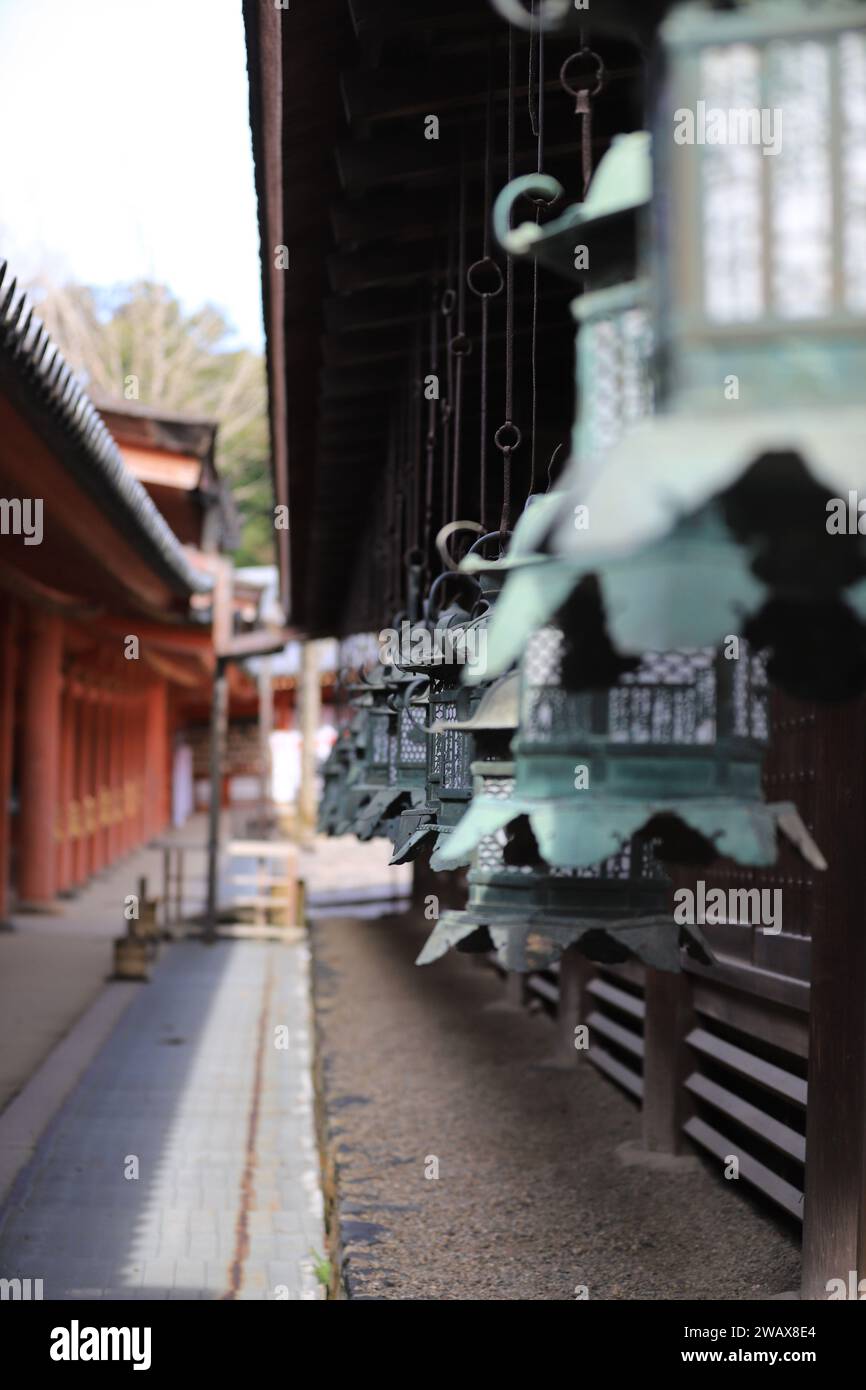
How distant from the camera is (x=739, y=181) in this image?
5.37ft

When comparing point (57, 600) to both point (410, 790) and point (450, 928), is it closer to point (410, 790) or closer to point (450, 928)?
point (410, 790)

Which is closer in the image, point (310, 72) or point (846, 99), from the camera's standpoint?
point (846, 99)

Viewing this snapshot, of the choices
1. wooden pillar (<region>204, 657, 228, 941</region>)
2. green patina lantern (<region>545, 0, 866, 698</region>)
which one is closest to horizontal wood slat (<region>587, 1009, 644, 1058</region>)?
green patina lantern (<region>545, 0, 866, 698</region>)

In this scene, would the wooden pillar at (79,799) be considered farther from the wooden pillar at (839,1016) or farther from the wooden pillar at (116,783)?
the wooden pillar at (839,1016)

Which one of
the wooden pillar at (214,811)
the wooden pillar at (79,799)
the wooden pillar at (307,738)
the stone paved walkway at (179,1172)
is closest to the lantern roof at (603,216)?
the stone paved walkway at (179,1172)

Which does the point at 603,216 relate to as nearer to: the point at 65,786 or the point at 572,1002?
the point at 572,1002

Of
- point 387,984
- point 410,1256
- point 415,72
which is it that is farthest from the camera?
point 387,984

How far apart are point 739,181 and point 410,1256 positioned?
4.57 metres

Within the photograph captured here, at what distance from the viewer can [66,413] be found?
664 cm

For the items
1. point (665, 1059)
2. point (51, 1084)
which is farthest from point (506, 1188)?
point (51, 1084)

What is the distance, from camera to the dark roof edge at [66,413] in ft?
17.6

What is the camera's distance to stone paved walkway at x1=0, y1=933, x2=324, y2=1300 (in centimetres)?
622

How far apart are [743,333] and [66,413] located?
551 cm
